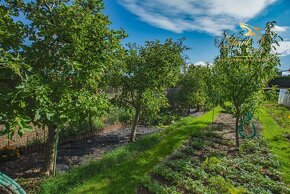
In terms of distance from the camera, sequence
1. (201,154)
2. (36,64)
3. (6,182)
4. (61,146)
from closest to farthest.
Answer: (6,182), (36,64), (201,154), (61,146)

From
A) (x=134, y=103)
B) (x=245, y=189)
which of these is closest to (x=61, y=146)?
(x=134, y=103)

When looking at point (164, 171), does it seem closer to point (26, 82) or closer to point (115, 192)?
point (115, 192)

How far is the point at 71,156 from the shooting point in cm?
847

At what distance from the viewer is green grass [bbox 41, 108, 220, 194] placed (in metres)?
5.54

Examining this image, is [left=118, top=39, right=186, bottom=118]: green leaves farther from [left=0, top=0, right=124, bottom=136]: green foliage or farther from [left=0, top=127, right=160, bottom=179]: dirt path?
[left=0, top=0, right=124, bottom=136]: green foliage

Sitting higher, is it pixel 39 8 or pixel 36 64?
pixel 39 8

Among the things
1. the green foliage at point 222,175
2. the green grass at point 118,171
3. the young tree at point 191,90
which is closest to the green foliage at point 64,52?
the green grass at point 118,171

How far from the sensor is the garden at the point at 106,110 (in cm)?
486

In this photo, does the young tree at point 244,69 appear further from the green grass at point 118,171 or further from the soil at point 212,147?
the green grass at point 118,171

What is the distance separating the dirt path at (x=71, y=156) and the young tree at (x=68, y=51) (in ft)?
7.50

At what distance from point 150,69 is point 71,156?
15.0ft

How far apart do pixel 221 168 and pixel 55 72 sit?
207 inches

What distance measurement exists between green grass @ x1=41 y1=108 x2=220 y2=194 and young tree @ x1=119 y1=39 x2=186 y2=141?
1.99m

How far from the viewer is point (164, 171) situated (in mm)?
6398
